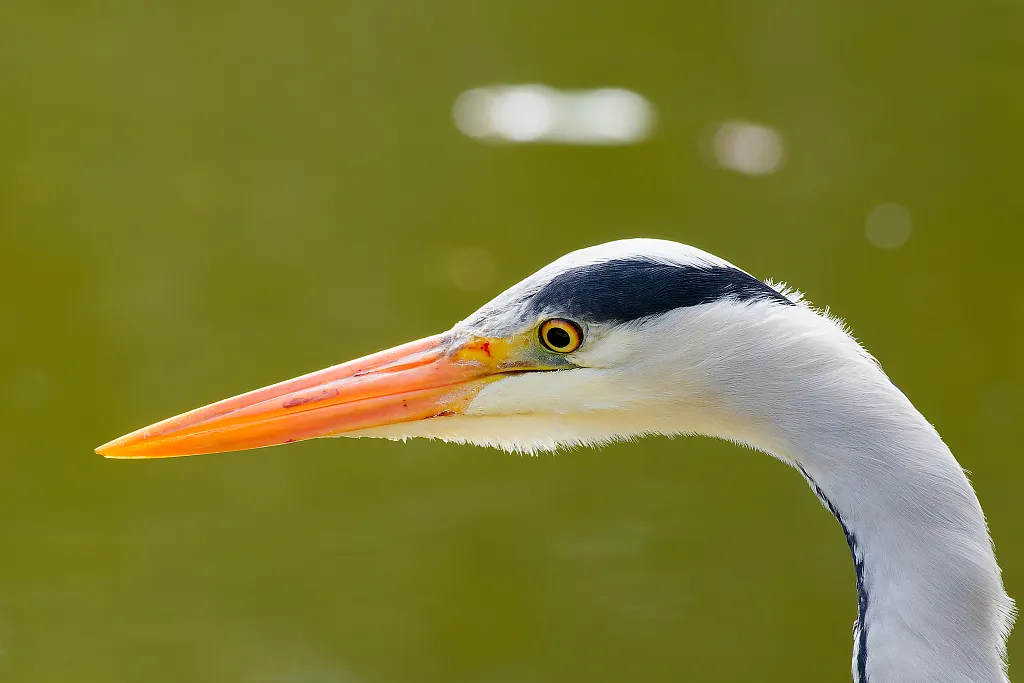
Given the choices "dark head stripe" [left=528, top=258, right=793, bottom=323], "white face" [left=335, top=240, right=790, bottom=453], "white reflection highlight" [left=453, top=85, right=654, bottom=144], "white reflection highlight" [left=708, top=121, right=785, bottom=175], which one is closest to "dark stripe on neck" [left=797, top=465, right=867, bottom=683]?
"white face" [left=335, top=240, right=790, bottom=453]

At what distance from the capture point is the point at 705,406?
7.33ft

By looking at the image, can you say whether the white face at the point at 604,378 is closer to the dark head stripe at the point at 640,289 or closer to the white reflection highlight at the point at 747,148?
the dark head stripe at the point at 640,289

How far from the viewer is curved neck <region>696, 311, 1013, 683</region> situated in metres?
1.99

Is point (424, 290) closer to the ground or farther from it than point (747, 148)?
closer to the ground

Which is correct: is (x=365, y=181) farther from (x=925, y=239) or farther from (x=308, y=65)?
(x=925, y=239)

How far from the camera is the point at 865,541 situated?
2.03 meters

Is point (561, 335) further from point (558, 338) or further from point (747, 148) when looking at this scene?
point (747, 148)

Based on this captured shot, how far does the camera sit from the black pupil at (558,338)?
2.28m

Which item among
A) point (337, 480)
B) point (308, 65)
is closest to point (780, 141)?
point (308, 65)

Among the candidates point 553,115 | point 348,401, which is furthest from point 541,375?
point 553,115

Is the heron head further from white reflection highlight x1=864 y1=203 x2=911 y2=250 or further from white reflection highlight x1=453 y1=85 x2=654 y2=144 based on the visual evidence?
white reflection highlight x1=453 y1=85 x2=654 y2=144

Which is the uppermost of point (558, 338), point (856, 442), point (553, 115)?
point (553, 115)

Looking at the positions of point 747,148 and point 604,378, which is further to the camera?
point 747,148

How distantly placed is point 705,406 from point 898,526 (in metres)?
0.38
